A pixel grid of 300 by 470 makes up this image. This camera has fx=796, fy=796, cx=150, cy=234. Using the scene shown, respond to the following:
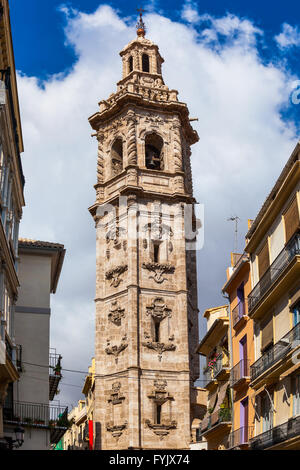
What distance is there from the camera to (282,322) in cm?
2134

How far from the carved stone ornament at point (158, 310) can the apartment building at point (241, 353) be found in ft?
42.5

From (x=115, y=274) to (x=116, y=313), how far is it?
7.02 feet

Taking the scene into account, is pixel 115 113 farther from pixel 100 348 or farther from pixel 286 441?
pixel 286 441

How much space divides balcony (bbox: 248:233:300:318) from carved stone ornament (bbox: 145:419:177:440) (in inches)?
620

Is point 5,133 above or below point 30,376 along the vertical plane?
above

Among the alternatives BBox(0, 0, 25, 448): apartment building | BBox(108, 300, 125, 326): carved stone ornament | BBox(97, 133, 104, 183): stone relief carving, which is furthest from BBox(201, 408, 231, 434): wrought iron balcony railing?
BBox(97, 133, 104, 183): stone relief carving

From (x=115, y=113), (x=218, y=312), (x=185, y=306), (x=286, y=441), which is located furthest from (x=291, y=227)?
(x=115, y=113)

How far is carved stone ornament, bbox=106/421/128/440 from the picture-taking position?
37875mm

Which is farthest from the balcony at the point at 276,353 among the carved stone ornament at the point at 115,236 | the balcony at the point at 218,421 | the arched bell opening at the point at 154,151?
the arched bell opening at the point at 154,151

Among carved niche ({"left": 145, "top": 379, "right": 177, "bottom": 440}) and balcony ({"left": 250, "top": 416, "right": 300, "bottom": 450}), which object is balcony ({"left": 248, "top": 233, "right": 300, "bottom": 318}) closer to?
balcony ({"left": 250, "top": 416, "right": 300, "bottom": 450})

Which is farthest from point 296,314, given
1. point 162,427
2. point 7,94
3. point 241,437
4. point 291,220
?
point 162,427

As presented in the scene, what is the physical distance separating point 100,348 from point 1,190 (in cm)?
2178

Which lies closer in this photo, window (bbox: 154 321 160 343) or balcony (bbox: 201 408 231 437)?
balcony (bbox: 201 408 231 437)

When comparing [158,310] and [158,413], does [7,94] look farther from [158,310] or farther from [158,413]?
[158,413]
